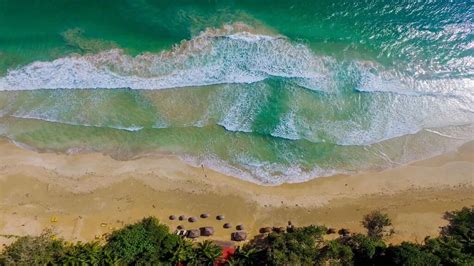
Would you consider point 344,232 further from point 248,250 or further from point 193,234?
point 193,234

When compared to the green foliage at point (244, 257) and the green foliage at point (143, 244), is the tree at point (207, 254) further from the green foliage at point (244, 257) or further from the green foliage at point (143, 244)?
the green foliage at point (143, 244)

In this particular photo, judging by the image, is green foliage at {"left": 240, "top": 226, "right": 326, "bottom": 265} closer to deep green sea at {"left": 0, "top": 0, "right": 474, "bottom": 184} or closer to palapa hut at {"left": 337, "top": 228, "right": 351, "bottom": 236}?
palapa hut at {"left": 337, "top": 228, "right": 351, "bottom": 236}

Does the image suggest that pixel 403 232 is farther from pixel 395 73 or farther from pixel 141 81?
pixel 141 81

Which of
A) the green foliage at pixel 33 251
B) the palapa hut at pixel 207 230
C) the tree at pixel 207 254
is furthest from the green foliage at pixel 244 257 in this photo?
the green foliage at pixel 33 251

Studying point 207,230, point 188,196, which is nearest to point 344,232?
point 207,230

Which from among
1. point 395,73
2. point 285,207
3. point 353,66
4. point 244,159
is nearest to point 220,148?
point 244,159

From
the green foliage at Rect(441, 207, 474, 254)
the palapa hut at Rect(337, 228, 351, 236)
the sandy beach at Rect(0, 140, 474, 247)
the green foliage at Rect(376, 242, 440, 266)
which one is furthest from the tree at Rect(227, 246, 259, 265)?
the green foliage at Rect(441, 207, 474, 254)
